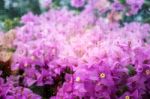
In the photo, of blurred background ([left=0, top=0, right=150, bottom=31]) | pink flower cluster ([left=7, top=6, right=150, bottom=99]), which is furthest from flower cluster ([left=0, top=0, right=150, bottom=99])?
blurred background ([left=0, top=0, right=150, bottom=31])

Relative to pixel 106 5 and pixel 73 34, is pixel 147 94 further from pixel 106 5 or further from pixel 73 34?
pixel 106 5

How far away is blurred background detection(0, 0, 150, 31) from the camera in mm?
4895

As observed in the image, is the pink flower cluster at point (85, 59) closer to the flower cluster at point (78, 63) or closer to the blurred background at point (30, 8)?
the flower cluster at point (78, 63)

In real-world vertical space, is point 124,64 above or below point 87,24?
above

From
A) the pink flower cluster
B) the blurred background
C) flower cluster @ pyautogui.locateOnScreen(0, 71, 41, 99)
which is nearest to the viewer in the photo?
the pink flower cluster

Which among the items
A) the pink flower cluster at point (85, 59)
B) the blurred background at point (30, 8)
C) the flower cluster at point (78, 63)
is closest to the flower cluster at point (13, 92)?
the flower cluster at point (78, 63)

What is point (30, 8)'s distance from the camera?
5.46m

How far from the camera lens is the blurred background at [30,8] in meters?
4.89

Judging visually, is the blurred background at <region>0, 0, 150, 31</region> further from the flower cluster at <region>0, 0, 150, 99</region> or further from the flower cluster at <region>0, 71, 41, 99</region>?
the flower cluster at <region>0, 71, 41, 99</region>

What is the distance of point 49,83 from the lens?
10.7 feet

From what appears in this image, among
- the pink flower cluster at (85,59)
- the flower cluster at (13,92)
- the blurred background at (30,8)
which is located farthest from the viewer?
the blurred background at (30,8)

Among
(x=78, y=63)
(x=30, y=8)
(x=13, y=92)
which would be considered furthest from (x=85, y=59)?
(x=30, y=8)

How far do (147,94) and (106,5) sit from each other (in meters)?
1.94

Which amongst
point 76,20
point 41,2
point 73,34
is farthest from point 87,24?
point 41,2
